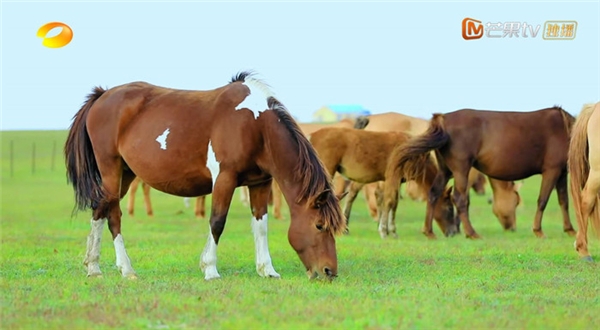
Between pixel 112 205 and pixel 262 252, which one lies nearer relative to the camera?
pixel 262 252

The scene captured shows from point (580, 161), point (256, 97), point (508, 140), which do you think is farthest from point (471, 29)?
point (256, 97)

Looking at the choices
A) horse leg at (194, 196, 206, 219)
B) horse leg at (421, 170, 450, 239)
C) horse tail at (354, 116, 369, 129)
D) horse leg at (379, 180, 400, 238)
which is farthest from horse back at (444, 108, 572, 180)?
horse leg at (194, 196, 206, 219)

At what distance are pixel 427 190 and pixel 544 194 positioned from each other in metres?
2.49

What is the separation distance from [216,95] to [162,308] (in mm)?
3414

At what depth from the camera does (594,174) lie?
35.8 ft

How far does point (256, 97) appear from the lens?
9586mm

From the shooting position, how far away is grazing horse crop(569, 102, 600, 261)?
428 inches

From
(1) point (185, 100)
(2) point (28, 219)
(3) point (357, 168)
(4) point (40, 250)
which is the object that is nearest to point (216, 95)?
(1) point (185, 100)

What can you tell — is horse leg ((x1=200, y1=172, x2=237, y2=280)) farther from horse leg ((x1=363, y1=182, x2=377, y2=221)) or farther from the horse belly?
horse leg ((x1=363, y1=182, x2=377, y2=221))

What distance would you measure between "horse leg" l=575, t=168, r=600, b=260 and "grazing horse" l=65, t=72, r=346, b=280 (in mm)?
3815

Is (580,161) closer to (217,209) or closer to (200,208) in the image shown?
(217,209)

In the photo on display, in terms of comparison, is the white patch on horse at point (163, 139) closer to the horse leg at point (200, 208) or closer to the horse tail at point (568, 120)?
the horse tail at point (568, 120)

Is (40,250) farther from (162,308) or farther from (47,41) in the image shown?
A: (162,308)

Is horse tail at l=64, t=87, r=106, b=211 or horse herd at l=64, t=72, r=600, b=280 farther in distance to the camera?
horse tail at l=64, t=87, r=106, b=211
